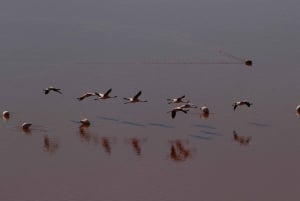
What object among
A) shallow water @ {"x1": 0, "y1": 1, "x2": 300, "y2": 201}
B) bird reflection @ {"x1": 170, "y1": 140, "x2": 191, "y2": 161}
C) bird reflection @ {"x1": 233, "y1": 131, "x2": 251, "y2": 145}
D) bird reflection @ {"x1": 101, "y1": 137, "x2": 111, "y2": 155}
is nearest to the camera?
shallow water @ {"x1": 0, "y1": 1, "x2": 300, "y2": 201}

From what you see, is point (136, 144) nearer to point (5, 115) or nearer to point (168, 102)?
point (168, 102)

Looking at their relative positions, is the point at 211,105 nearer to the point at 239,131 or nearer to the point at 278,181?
the point at 239,131

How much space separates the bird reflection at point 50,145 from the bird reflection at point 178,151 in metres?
2.36

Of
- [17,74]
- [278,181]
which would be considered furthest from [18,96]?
[278,181]

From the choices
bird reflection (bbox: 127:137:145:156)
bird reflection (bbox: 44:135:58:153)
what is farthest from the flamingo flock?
bird reflection (bbox: 127:137:145:156)

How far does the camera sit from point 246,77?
1925 centimetres

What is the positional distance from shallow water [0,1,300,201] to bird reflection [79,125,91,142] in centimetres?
5

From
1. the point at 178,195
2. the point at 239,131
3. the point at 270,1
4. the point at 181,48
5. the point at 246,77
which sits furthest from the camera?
the point at 270,1

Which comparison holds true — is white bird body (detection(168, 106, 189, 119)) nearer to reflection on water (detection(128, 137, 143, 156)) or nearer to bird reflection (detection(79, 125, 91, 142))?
reflection on water (detection(128, 137, 143, 156))

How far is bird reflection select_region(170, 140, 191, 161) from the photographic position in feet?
45.9

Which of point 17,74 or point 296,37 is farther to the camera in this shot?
point 296,37

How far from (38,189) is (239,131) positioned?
469 centimetres

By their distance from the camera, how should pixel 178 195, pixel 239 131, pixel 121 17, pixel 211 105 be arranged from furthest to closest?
1. pixel 121 17
2. pixel 211 105
3. pixel 239 131
4. pixel 178 195

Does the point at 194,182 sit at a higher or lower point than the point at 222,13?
lower
